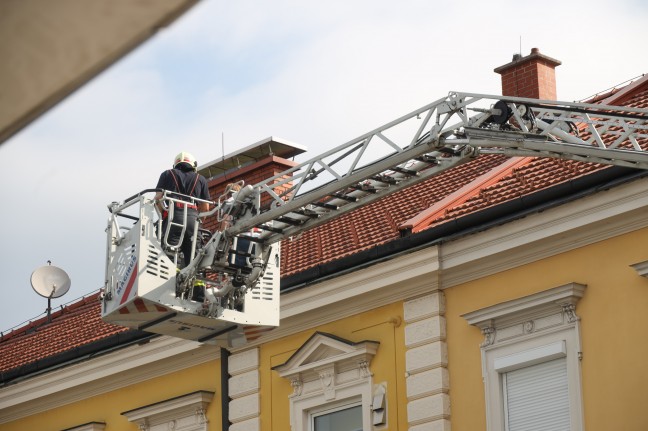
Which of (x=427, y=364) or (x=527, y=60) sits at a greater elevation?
(x=527, y=60)

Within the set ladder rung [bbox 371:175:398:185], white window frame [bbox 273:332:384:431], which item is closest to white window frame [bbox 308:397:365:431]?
white window frame [bbox 273:332:384:431]

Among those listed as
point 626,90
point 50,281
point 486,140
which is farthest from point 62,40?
point 50,281

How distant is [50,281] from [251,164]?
489 centimetres

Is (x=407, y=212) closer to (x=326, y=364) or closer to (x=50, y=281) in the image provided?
(x=326, y=364)

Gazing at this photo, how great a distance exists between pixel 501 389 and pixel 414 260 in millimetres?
1881

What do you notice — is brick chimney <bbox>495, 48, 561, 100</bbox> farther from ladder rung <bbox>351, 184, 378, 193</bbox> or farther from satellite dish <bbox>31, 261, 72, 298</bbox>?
satellite dish <bbox>31, 261, 72, 298</bbox>

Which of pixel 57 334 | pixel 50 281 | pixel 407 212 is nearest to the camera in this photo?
pixel 407 212

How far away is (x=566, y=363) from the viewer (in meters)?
13.4

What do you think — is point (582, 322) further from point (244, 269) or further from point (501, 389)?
point (244, 269)

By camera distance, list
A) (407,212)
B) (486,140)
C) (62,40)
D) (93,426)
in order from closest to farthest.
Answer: (62,40) < (486,140) < (407,212) < (93,426)

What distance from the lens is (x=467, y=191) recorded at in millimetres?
15828

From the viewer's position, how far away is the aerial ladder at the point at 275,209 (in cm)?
1184

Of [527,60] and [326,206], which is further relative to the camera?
[527,60]

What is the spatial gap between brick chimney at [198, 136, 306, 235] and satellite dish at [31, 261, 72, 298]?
3.33m
